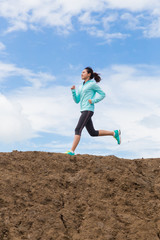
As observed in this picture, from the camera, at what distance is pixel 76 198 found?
6023mm

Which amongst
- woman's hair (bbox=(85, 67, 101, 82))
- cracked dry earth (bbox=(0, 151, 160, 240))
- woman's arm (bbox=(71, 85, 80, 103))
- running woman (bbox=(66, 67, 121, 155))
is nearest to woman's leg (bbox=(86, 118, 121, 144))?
running woman (bbox=(66, 67, 121, 155))

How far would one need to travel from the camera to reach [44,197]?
5863mm

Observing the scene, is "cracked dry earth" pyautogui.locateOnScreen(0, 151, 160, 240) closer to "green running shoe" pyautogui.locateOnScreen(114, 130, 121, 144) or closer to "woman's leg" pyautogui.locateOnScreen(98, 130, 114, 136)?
"woman's leg" pyautogui.locateOnScreen(98, 130, 114, 136)

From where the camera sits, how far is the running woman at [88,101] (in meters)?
8.32

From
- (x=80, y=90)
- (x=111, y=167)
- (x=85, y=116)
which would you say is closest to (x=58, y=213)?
(x=111, y=167)

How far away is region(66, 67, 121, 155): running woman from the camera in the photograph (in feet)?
27.3

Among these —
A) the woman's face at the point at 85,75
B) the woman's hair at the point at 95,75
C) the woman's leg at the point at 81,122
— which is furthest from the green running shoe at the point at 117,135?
the woman's face at the point at 85,75

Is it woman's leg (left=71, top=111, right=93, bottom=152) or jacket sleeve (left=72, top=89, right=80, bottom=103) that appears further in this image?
jacket sleeve (left=72, top=89, right=80, bottom=103)

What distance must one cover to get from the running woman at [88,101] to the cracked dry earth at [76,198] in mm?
1054

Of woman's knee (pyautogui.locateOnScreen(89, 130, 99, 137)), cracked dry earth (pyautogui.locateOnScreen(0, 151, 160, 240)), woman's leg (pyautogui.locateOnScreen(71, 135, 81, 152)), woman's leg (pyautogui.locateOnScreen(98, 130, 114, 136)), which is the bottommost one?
cracked dry earth (pyautogui.locateOnScreen(0, 151, 160, 240))

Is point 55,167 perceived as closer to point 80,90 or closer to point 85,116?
point 85,116

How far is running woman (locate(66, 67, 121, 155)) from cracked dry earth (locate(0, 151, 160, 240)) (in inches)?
41.5

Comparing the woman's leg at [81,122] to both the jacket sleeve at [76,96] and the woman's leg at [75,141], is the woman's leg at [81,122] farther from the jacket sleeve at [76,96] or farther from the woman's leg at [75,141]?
the jacket sleeve at [76,96]

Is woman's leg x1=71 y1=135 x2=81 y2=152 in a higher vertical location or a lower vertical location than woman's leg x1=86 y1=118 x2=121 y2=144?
lower
